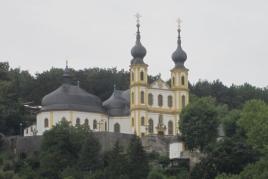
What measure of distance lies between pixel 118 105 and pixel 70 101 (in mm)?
5605

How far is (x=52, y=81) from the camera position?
443 feet

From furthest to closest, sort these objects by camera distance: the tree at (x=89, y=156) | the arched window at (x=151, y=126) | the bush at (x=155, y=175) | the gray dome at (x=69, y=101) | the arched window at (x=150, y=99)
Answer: the arched window at (x=150, y=99), the gray dome at (x=69, y=101), the arched window at (x=151, y=126), the tree at (x=89, y=156), the bush at (x=155, y=175)

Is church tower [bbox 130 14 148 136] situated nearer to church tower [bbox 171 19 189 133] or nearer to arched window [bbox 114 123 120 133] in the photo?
arched window [bbox 114 123 120 133]

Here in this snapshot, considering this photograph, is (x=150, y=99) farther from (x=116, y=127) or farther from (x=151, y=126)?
(x=116, y=127)

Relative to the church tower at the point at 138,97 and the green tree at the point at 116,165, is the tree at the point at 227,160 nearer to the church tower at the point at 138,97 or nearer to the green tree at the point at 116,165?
→ the green tree at the point at 116,165

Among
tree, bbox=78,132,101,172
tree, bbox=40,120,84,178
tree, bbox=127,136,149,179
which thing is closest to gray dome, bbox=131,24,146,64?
tree, bbox=40,120,84,178

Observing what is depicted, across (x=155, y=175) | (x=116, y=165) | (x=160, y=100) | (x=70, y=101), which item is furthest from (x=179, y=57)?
(x=116, y=165)

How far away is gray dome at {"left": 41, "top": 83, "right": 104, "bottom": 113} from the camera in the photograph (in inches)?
4747

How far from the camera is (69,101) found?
120750 mm

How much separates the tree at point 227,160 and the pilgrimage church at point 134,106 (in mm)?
24585

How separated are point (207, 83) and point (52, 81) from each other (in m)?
20.9

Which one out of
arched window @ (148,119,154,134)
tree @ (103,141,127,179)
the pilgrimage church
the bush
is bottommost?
the bush

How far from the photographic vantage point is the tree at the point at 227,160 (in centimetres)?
9375

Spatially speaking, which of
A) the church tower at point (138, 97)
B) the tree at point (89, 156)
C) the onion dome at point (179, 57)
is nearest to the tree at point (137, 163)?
the tree at point (89, 156)
